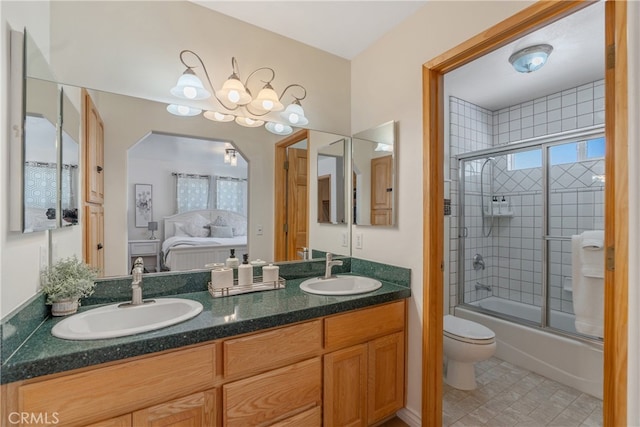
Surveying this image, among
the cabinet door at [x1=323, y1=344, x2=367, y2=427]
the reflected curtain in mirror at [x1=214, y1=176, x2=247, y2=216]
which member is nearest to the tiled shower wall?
the cabinet door at [x1=323, y1=344, x2=367, y2=427]

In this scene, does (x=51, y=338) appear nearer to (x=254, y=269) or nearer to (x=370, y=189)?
(x=254, y=269)

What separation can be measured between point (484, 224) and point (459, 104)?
4.55 ft

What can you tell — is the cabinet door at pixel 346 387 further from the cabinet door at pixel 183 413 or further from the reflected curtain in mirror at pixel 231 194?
the reflected curtain in mirror at pixel 231 194

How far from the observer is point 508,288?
3289 millimetres

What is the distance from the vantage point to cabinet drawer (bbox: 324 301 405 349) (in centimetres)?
146

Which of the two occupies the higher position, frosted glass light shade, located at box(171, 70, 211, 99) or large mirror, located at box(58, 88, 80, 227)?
frosted glass light shade, located at box(171, 70, 211, 99)

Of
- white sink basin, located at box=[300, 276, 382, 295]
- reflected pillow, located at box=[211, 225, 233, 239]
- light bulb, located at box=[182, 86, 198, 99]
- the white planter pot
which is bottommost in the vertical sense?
white sink basin, located at box=[300, 276, 382, 295]

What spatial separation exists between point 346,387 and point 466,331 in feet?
3.97

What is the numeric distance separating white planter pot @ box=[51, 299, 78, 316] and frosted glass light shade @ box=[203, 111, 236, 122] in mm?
1148

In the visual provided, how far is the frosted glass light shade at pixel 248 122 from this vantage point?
1.81 m

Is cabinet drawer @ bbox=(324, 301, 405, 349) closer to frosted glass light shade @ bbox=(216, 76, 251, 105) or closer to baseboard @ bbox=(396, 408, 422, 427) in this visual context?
baseboard @ bbox=(396, 408, 422, 427)

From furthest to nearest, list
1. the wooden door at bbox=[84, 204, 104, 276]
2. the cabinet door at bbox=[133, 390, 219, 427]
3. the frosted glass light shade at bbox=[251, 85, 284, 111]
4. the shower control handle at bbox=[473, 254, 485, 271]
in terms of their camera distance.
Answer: the shower control handle at bbox=[473, 254, 485, 271], the frosted glass light shade at bbox=[251, 85, 284, 111], the wooden door at bbox=[84, 204, 104, 276], the cabinet door at bbox=[133, 390, 219, 427]

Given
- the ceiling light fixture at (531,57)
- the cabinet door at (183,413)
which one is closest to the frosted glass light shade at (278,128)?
the cabinet door at (183,413)

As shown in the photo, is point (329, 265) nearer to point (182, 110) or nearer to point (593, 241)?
point (182, 110)
